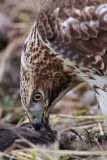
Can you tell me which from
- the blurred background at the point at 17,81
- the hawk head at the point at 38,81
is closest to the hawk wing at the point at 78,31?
the hawk head at the point at 38,81

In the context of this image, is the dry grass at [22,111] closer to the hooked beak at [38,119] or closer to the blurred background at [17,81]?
the blurred background at [17,81]

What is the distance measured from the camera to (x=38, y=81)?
10.1 ft

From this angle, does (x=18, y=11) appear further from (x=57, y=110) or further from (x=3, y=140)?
(x=3, y=140)

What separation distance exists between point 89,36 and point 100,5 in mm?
208

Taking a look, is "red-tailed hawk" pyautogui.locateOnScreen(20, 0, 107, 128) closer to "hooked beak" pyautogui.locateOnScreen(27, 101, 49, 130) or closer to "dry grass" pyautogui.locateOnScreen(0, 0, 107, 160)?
"hooked beak" pyautogui.locateOnScreen(27, 101, 49, 130)

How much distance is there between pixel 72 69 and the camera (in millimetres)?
2949

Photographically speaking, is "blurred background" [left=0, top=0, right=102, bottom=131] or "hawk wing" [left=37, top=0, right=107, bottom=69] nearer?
"hawk wing" [left=37, top=0, right=107, bottom=69]

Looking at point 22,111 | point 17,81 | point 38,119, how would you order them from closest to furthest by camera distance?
point 38,119 < point 22,111 < point 17,81

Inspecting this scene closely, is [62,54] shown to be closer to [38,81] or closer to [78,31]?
[78,31]

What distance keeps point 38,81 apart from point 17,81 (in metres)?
2.71

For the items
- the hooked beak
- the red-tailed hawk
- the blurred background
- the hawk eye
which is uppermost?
the red-tailed hawk

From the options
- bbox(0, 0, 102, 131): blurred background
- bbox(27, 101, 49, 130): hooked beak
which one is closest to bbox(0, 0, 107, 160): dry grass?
bbox(0, 0, 102, 131): blurred background

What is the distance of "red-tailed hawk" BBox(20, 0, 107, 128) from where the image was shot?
2738 millimetres

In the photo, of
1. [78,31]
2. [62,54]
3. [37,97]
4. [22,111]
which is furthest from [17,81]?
[78,31]
